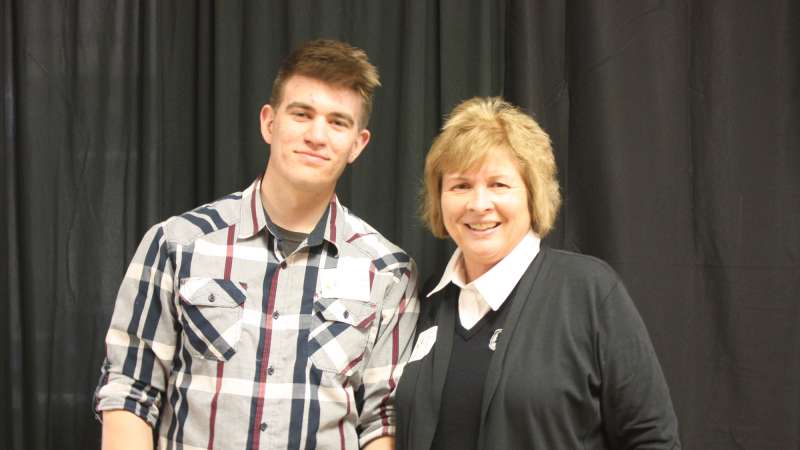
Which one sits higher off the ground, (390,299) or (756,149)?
(756,149)

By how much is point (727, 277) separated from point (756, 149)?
365 mm

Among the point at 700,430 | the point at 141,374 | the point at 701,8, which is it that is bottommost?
the point at 700,430

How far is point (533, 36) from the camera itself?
196 cm

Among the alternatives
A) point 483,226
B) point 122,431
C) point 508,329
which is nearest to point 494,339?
point 508,329

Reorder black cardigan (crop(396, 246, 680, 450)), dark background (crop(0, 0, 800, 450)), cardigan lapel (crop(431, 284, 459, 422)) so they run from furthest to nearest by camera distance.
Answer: dark background (crop(0, 0, 800, 450)) → cardigan lapel (crop(431, 284, 459, 422)) → black cardigan (crop(396, 246, 680, 450))

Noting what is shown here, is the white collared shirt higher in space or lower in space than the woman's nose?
lower

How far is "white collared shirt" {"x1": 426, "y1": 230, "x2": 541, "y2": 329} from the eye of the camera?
156cm

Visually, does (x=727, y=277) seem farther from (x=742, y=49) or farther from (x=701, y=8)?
(x=701, y=8)

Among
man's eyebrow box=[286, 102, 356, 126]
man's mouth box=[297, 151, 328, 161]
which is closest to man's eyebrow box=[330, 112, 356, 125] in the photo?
man's eyebrow box=[286, 102, 356, 126]

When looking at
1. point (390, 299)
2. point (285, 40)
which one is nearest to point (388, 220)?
point (390, 299)

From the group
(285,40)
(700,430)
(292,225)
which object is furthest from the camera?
(285,40)

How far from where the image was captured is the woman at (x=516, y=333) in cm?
142

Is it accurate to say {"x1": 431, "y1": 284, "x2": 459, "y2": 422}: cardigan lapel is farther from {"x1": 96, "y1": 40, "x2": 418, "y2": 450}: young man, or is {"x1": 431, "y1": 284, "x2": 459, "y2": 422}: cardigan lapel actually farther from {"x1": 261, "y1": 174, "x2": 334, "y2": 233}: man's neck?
{"x1": 261, "y1": 174, "x2": 334, "y2": 233}: man's neck

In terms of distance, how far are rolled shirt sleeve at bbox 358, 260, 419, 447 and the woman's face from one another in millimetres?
259
